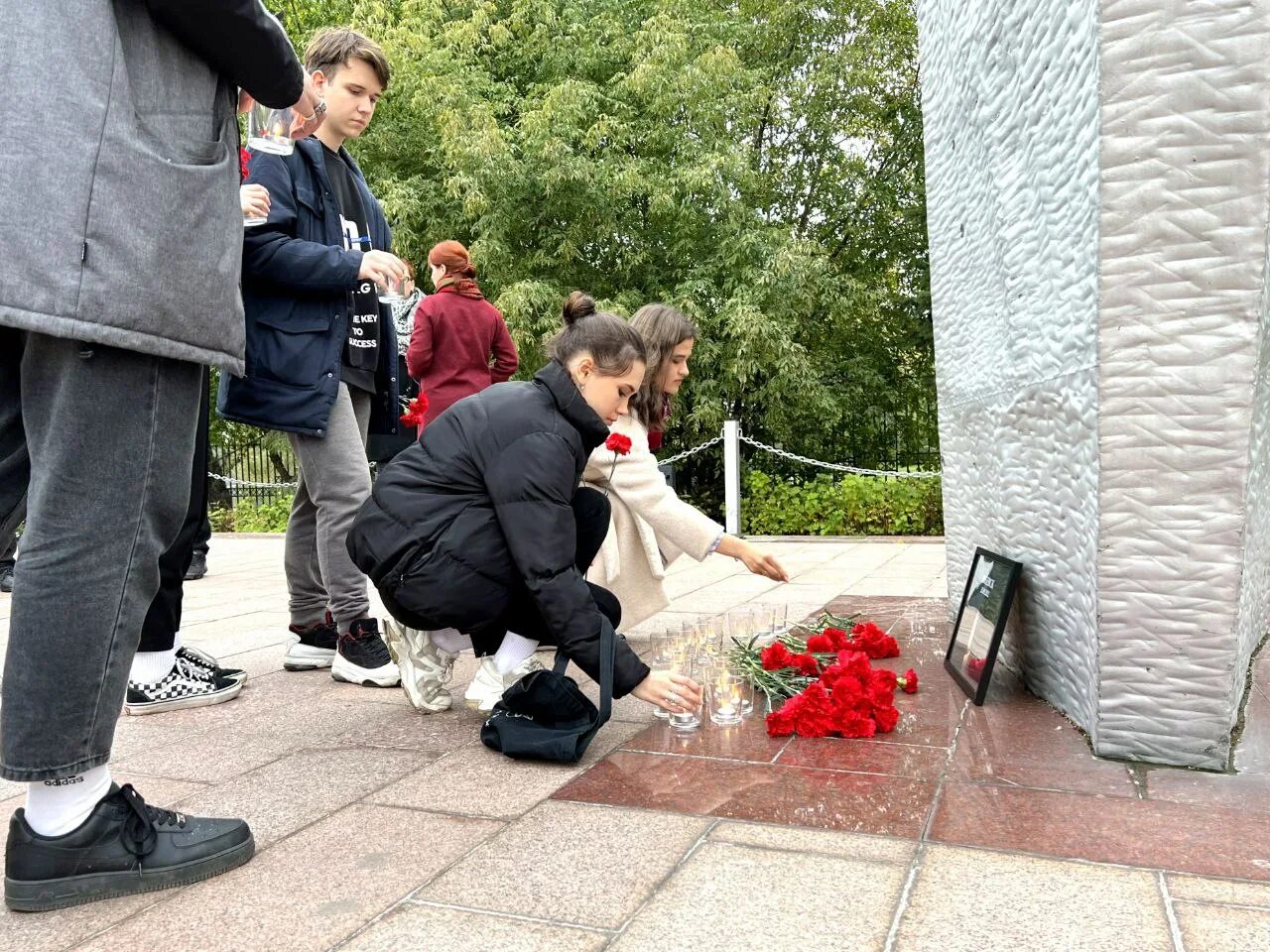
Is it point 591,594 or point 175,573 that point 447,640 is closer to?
point 591,594

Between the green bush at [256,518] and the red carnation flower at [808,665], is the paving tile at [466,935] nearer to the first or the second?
the red carnation flower at [808,665]

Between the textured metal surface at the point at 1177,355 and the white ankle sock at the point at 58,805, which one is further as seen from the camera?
the textured metal surface at the point at 1177,355

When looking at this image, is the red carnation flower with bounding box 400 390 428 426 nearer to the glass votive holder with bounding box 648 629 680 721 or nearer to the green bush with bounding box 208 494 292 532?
the glass votive holder with bounding box 648 629 680 721

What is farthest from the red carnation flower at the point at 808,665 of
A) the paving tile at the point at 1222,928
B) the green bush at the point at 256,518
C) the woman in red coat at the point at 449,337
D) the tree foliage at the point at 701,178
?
the green bush at the point at 256,518

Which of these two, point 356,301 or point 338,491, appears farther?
point 356,301

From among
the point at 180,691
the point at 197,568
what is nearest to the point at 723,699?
the point at 180,691

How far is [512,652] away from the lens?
10.0 ft

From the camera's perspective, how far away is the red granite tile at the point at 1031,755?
7.70ft

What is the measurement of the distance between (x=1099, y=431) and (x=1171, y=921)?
106 centimetres

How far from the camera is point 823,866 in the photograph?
1.88m

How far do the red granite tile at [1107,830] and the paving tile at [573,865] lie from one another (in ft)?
1.74

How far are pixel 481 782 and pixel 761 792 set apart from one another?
0.62m

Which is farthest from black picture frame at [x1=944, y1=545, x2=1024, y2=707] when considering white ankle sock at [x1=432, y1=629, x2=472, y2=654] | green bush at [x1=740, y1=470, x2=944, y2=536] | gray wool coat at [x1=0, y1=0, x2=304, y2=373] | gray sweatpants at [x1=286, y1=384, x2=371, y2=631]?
green bush at [x1=740, y1=470, x2=944, y2=536]

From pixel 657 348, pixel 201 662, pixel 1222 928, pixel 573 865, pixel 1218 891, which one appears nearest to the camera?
pixel 1222 928
